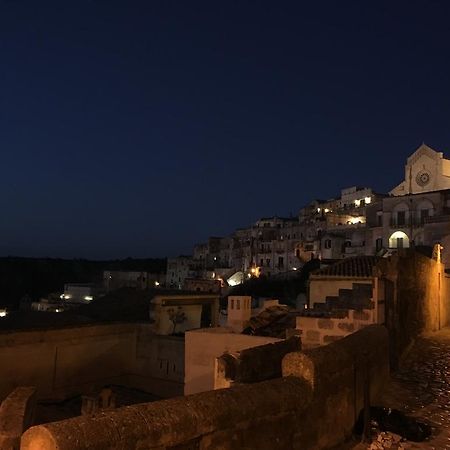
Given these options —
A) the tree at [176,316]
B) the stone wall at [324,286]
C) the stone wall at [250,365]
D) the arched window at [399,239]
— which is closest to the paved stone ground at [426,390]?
the stone wall at [250,365]

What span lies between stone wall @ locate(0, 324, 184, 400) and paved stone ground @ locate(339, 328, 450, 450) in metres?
11.1

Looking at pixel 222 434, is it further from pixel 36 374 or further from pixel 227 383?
pixel 36 374

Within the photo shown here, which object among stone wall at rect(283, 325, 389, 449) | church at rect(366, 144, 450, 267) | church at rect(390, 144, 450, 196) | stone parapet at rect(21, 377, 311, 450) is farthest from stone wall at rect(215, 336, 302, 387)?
church at rect(390, 144, 450, 196)

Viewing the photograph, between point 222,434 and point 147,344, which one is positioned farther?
point 147,344

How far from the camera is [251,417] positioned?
4219 millimetres

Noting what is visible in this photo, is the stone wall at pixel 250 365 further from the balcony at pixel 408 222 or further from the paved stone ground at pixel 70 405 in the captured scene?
the balcony at pixel 408 222

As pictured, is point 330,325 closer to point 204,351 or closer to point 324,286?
point 204,351

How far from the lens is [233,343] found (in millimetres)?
14164

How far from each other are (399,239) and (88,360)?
4042 cm

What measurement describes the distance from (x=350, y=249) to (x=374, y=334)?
173ft

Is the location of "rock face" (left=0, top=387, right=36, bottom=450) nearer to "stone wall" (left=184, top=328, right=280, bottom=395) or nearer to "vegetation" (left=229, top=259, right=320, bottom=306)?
"stone wall" (left=184, top=328, right=280, bottom=395)

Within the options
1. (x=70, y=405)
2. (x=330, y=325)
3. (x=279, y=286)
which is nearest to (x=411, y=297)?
(x=330, y=325)

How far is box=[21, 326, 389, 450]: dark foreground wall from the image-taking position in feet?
10.1

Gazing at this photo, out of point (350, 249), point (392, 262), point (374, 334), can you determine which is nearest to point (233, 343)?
point (392, 262)
